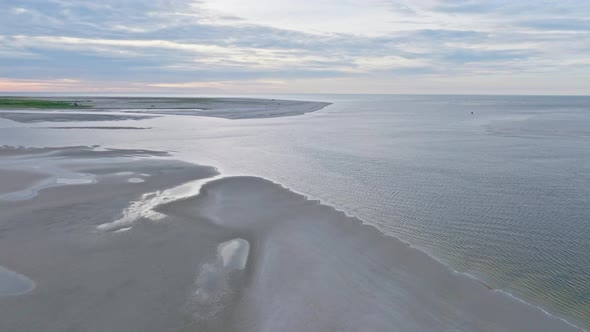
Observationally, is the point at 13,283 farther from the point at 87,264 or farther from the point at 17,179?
the point at 17,179

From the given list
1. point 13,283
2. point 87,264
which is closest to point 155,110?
point 87,264

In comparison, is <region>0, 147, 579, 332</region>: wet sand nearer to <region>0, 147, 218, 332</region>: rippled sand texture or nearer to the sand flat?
<region>0, 147, 218, 332</region>: rippled sand texture

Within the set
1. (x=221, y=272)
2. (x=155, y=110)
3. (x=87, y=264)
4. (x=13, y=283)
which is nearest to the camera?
(x=13, y=283)

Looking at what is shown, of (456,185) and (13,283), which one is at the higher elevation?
(456,185)

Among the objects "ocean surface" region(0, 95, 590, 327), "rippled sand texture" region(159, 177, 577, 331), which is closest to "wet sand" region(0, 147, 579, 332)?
"rippled sand texture" region(159, 177, 577, 331)

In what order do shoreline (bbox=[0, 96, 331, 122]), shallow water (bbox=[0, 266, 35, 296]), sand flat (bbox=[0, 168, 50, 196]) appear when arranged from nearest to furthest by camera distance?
shallow water (bbox=[0, 266, 35, 296]), sand flat (bbox=[0, 168, 50, 196]), shoreline (bbox=[0, 96, 331, 122])

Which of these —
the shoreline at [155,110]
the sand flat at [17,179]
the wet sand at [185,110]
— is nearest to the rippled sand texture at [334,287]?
the sand flat at [17,179]

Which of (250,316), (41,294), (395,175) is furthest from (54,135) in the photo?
(250,316)
